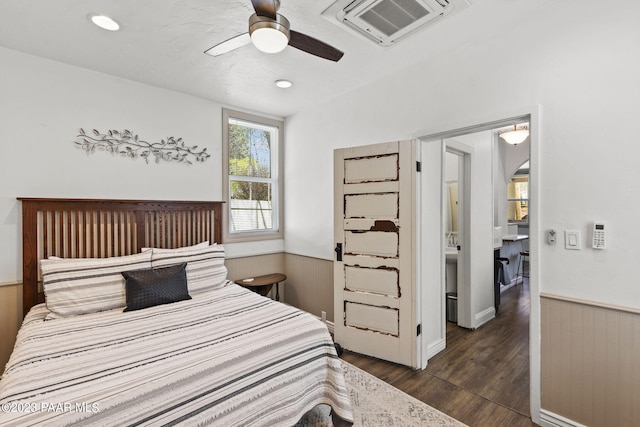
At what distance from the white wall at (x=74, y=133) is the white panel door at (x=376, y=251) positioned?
68.2 inches

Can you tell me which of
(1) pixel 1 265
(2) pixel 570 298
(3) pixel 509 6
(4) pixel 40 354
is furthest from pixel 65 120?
(2) pixel 570 298

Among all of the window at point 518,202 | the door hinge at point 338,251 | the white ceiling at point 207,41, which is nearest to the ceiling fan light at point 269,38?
the white ceiling at point 207,41

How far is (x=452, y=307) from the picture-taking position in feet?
12.3

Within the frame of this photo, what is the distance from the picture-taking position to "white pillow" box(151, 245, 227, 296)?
8.81ft

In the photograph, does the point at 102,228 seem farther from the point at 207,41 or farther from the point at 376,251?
the point at 376,251

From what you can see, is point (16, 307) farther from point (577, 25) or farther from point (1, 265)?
point (577, 25)

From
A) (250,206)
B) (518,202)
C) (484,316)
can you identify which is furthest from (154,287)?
(518,202)

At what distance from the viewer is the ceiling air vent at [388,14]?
1.80 meters

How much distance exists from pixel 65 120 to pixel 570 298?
13.5 ft

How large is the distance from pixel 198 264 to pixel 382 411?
1.97 metres

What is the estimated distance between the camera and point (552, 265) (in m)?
1.93

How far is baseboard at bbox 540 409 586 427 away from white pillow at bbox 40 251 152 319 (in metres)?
3.10

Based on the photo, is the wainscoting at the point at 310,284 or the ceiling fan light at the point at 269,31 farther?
the wainscoting at the point at 310,284

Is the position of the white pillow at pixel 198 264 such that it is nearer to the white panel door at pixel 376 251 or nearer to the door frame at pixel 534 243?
the white panel door at pixel 376 251
